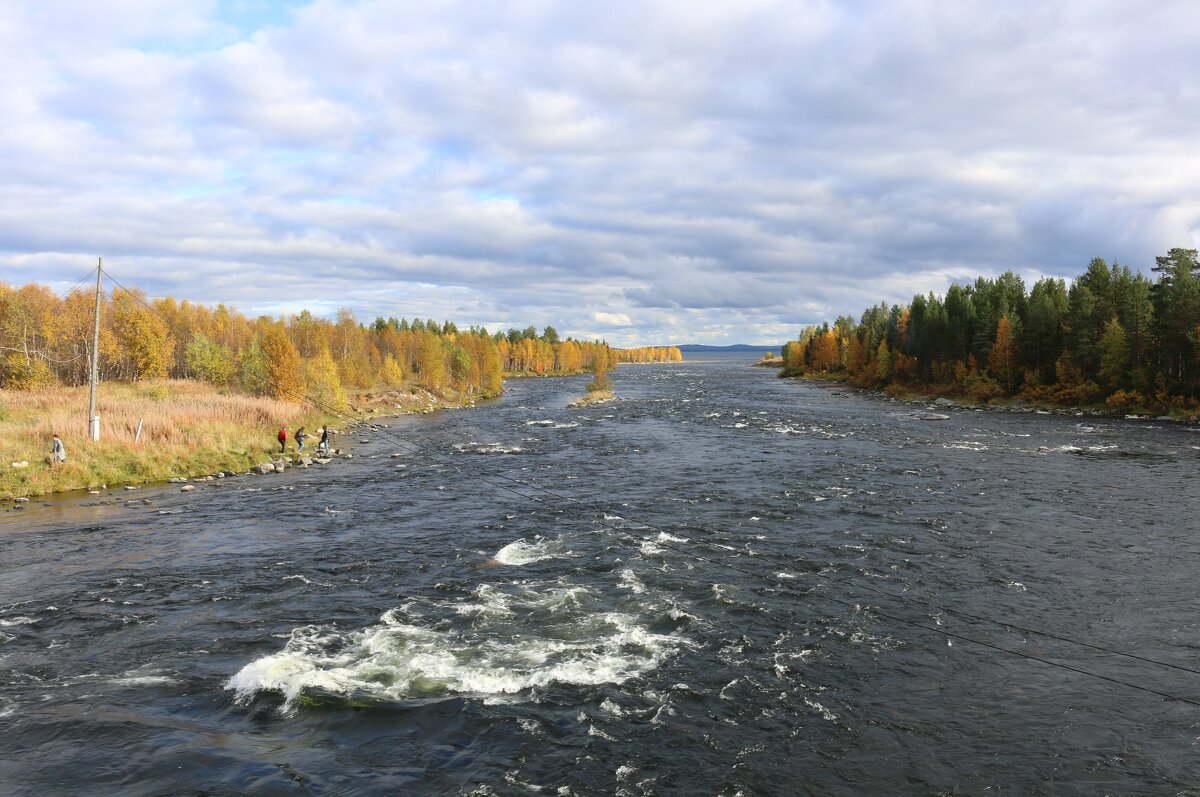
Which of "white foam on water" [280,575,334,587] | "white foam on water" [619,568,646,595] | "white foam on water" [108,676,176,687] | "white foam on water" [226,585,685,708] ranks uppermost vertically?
"white foam on water" [619,568,646,595]

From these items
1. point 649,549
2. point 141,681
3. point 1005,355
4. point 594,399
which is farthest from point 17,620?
point 1005,355

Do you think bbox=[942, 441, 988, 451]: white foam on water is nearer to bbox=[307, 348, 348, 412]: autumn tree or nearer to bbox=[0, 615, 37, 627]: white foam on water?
bbox=[0, 615, 37, 627]: white foam on water

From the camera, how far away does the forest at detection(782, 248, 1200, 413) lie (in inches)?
2761

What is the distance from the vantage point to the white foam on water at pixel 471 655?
569 inches

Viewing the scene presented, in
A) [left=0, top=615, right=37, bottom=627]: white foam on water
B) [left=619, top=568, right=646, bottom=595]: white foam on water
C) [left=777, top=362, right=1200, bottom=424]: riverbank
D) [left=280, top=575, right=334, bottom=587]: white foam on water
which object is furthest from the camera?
[left=777, top=362, right=1200, bottom=424]: riverbank

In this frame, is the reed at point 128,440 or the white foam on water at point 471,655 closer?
the white foam on water at point 471,655

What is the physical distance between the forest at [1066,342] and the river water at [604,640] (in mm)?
48377

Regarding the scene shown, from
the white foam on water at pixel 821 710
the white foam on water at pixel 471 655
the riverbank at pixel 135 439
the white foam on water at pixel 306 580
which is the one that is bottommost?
the white foam on water at pixel 306 580

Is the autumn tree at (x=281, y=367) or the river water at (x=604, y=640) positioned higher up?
the autumn tree at (x=281, y=367)

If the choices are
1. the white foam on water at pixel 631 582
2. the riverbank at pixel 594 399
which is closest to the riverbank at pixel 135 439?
the white foam on water at pixel 631 582

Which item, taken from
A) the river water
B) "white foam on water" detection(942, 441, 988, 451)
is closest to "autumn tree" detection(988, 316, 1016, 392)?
"white foam on water" detection(942, 441, 988, 451)

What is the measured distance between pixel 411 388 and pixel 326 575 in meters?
90.5

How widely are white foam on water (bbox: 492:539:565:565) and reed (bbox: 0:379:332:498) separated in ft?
82.5

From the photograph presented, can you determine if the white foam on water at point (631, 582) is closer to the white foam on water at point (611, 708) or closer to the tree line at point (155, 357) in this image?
the white foam on water at point (611, 708)
